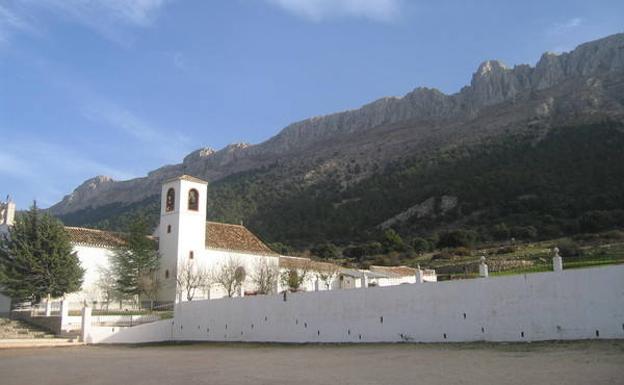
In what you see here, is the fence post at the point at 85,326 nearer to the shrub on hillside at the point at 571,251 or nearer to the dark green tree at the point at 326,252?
the shrub on hillside at the point at 571,251

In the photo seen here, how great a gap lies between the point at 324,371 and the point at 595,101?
84.5 metres

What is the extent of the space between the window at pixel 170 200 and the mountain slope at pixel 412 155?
31.0 metres

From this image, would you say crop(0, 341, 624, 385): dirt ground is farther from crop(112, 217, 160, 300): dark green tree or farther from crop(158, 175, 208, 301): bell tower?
crop(158, 175, 208, 301): bell tower

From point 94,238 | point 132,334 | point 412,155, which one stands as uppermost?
point 412,155

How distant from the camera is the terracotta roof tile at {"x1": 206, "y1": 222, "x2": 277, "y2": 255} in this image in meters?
40.9

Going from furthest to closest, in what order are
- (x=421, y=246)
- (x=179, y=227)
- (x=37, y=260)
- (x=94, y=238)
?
1. (x=421, y=246)
2. (x=179, y=227)
3. (x=94, y=238)
4. (x=37, y=260)

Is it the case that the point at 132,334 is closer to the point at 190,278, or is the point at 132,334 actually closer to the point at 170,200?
the point at 190,278

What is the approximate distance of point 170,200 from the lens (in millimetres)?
39969

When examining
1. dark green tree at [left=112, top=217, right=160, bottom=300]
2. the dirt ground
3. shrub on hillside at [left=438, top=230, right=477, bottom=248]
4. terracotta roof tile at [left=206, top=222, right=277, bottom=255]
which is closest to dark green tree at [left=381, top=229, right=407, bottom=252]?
shrub on hillside at [left=438, top=230, right=477, bottom=248]

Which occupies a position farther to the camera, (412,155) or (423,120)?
(423,120)

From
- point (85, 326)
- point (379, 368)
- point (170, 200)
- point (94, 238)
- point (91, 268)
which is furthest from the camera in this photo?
point (170, 200)

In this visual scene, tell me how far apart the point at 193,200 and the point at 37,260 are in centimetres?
1132

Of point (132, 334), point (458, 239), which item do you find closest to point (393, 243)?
point (458, 239)

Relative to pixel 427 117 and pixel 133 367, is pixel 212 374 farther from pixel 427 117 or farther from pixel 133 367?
pixel 427 117
